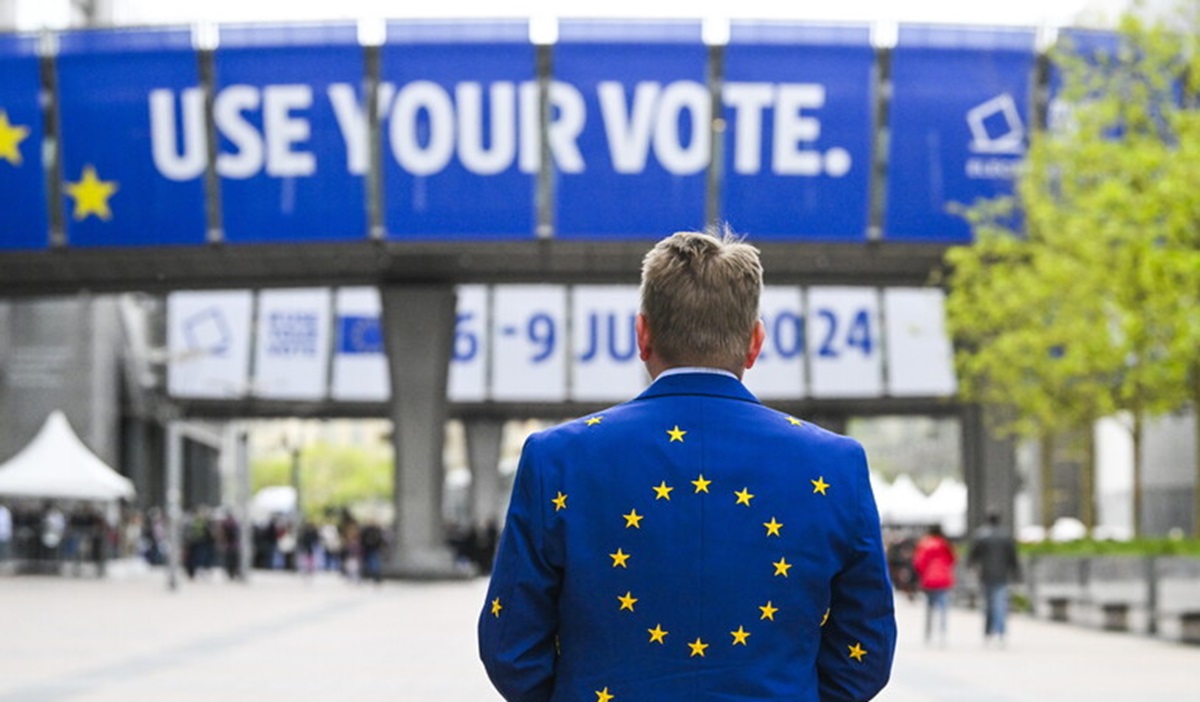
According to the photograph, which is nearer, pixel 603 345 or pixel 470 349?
pixel 603 345

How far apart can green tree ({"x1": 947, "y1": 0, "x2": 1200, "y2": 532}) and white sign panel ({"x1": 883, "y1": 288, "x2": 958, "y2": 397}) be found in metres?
16.9

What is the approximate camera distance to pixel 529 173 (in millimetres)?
37375

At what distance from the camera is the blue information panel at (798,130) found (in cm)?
3656

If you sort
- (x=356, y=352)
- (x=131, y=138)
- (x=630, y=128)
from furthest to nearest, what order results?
1. (x=356, y=352)
2. (x=131, y=138)
3. (x=630, y=128)

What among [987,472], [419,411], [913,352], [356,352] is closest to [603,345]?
[356,352]

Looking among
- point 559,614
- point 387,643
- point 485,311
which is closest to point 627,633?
point 559,614

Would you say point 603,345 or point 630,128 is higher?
point 630,128

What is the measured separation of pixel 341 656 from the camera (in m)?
21.3

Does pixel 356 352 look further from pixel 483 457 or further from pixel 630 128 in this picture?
pixel 630 128

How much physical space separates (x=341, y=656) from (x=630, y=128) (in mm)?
17234

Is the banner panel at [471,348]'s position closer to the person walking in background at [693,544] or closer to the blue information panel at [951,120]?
the blue information panel at [951,120]

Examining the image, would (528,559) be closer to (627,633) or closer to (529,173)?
(627,633)

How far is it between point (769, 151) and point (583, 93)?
3328 millimetres

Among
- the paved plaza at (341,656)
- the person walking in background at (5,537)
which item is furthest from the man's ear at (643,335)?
the person walking in background at (5,537)
